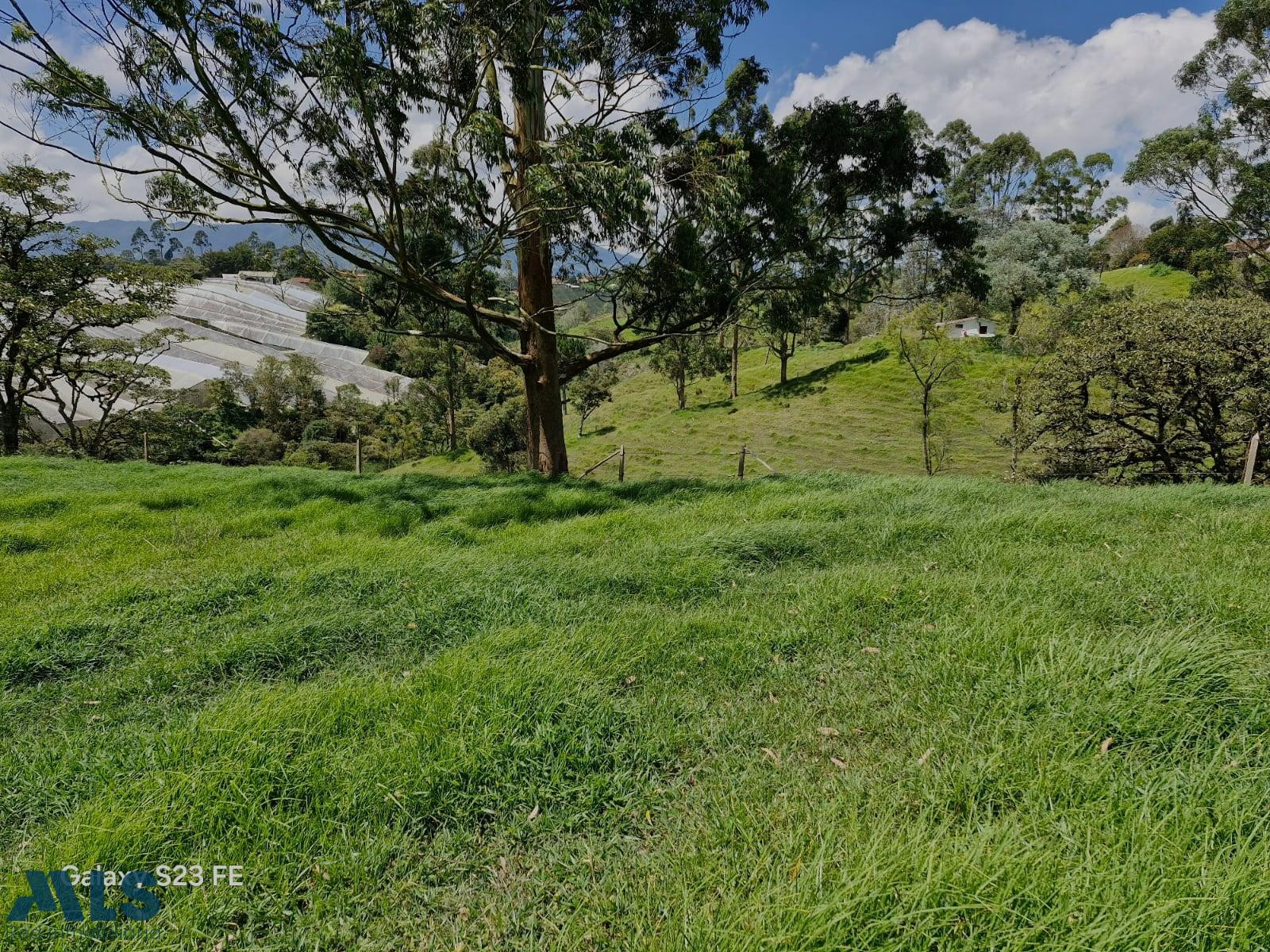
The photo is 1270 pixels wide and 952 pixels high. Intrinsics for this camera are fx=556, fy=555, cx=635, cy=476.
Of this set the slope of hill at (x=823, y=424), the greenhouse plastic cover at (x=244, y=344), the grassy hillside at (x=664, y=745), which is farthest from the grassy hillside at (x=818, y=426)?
the greenhouse plastic cover at (x=244, y=344)

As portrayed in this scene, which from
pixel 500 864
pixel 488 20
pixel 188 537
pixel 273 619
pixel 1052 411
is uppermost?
pixel 488 20

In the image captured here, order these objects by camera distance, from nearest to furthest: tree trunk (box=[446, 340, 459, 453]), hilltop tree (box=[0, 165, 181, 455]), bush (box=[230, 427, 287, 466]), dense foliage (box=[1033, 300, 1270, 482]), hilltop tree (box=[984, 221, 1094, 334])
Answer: dense foliage (box=[1033, 300, 1270, 482]), hilltop tree (box=[0, 165, 181, 455]), tree trunk (box=[446, 340, 459, 453]), bush (box=[230, 427, 287, 466]), hilltop tree (box=[984, 221, 1094, 334])

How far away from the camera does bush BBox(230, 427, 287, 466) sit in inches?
1224

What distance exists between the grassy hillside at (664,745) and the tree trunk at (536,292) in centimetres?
488

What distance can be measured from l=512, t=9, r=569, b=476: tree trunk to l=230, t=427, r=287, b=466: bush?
28.5m

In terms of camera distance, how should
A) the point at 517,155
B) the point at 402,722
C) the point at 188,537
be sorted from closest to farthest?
the point at 402,722 < the point at 188,537 < the point at 517,155

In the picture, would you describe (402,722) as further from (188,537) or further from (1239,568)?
(1239,568)

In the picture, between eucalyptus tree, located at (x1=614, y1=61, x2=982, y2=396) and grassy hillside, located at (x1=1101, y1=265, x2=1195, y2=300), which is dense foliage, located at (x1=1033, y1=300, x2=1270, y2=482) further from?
grassy hillside, located at (x1=1101, y1=265, x2=1195, y2=300)

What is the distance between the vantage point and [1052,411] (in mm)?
13109

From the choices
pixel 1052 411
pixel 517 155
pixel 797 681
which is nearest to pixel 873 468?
pixel 1052 411

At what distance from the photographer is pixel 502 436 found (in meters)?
28.5

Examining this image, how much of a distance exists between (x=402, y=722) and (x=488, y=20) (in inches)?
292

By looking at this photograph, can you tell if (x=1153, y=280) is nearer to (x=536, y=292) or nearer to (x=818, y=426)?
(x=818, y=426)

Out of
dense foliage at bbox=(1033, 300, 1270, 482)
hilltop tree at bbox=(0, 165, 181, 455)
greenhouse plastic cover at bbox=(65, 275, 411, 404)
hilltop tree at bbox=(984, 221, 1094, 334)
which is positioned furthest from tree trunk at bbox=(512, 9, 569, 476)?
greenhouse plastic cover at bbox=(65, 275, 411, 404)
